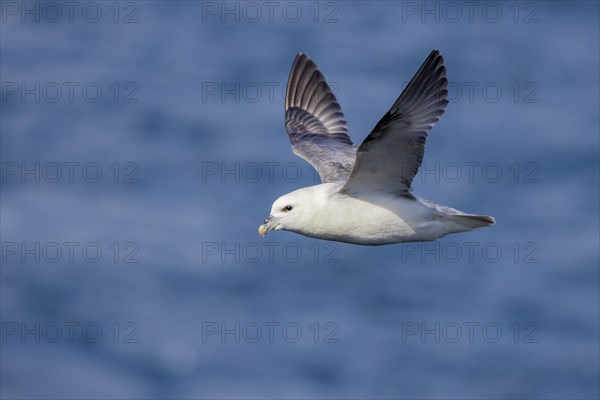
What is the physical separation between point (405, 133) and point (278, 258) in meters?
23.3

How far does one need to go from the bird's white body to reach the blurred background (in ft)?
56.8

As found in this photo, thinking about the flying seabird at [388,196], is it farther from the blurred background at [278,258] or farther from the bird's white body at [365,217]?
the blurred background at [278,258]

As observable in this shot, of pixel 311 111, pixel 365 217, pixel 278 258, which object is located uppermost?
pixel 278 258

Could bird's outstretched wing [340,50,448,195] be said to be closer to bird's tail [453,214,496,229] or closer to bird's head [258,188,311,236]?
bird's head [258,188,311,236]

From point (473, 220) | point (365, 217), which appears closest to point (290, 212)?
point (365, 217)

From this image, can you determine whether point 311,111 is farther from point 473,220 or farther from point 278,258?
point 278,258

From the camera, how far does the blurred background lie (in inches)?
1229

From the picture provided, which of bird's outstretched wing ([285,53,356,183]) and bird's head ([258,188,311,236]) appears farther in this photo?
bird's outstretched wing ([285,53,356,183])

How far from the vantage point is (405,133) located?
37.5ft

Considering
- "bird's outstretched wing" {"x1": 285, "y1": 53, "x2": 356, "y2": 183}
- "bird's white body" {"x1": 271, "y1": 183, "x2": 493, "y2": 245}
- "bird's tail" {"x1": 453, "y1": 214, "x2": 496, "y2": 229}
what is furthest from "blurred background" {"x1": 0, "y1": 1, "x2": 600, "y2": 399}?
"bird's white body" {"x1": 271, "y1": 183, "x2": 493, "y2": 245}

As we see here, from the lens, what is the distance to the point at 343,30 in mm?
45844

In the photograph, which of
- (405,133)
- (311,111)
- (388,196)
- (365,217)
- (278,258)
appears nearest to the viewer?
(405,133)

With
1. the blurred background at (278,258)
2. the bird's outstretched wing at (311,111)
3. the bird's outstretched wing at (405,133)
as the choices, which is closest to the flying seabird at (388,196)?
the bird's outstretched wing at (405,133)

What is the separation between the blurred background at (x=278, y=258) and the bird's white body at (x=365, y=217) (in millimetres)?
17298
